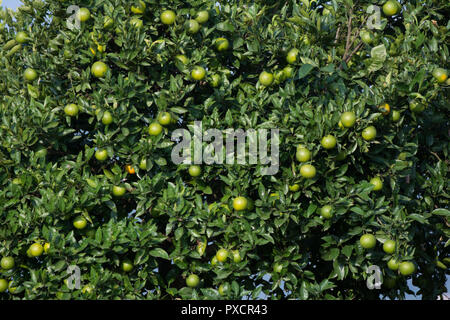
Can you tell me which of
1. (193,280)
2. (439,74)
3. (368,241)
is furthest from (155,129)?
(439,74)

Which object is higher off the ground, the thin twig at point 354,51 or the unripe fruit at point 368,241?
the thin twig at point 354,51

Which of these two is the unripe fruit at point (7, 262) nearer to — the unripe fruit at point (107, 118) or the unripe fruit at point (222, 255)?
the unripe fruit at point (107, 118)

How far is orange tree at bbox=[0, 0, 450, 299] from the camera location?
15.9 feet

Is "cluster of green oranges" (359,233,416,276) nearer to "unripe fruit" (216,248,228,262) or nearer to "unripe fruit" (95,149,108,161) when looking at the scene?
"unripe fruit" (216,248,228,262)

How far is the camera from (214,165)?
16.6ft

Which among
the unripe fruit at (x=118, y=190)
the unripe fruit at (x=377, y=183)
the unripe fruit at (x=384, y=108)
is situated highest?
the unripe fruit at (x=384, y=108)

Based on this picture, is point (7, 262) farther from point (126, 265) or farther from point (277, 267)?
point (277, 267)

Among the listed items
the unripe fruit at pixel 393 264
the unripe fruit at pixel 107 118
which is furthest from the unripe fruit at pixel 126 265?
the unripe fruit at pixel 393 264

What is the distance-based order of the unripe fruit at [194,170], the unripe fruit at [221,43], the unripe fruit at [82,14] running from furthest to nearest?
the unripe fruit at [221,43]
the unripe fruit at [82,14]
the unripe fruit at [194,170]

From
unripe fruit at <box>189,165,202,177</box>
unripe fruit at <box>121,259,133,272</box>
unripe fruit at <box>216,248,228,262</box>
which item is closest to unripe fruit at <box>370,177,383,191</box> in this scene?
unripe fruit at <box>216,248,228,262</box>

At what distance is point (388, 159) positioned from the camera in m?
5.14

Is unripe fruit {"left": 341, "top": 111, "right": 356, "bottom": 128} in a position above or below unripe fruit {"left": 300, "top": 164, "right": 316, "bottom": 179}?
above

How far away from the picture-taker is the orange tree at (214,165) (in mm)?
4852

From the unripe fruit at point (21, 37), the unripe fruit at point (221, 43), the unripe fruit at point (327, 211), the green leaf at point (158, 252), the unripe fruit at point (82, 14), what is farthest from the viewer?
the unripe fruit at point (21, 37)
